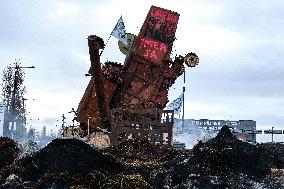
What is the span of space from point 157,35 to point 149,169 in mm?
16424

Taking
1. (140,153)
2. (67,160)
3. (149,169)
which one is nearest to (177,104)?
(140,153)

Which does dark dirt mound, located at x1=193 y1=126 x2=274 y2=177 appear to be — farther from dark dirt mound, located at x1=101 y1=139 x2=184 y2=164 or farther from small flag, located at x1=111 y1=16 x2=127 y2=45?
small flag, located at x1=111 y1=16 x2=127 y2=45

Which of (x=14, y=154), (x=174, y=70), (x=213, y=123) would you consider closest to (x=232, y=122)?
(x=213, y=123)

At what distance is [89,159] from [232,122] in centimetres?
7376

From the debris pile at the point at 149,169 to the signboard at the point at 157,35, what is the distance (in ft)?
48.8

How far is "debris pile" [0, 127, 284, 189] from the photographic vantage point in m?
6.92

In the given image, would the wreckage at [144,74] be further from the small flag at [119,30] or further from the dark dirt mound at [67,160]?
the dark dirt mound at [67,160]

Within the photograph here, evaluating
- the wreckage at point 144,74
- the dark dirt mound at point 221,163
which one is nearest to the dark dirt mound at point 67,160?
the dark dirt mound at point 221,163

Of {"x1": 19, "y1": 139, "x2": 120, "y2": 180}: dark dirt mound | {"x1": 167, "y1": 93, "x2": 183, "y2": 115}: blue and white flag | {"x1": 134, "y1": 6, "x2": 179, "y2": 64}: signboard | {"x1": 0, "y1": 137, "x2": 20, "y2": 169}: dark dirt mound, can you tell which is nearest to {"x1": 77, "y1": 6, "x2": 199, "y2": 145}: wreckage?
{"x1": 134, "y1": 6, "x2": 179, "y2": 64}: signboard

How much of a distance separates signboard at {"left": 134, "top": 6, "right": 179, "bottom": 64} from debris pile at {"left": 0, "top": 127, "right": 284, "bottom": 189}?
14874mm

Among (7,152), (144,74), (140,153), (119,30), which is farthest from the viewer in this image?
(119,30)

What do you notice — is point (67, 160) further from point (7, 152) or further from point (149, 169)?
point (7, 152)

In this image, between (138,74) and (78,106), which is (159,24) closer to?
(138,74)

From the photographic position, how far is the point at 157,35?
23.2 m
